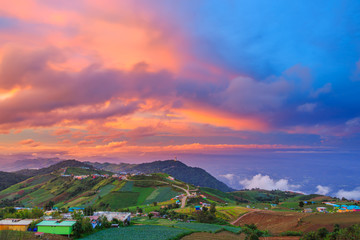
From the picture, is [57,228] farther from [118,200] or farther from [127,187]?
[127,187]

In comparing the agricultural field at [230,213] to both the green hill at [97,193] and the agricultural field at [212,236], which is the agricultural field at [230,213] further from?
the green hill at [97,193]

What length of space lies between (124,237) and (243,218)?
170ft

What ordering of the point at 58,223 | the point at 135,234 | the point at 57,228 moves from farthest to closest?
the point at 135,234 → the point at 58,223 → the point at 57,228

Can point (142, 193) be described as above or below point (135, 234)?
below

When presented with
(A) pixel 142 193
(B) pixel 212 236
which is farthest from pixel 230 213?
(A) pixel 142 193

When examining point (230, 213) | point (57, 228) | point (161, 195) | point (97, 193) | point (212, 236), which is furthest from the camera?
point (97, 193)

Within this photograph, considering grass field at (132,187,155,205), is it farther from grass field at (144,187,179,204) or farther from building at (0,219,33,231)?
building at (0,219,33,231)

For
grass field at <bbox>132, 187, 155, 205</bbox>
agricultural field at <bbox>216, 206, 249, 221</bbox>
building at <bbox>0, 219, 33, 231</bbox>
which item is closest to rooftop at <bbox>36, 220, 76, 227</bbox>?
building at <bbox>0, 219, 33, 231</bbox>

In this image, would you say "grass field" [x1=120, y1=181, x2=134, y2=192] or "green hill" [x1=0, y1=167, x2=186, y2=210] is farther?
"grass field" [x1=120, y1=181, x2=134, y2=192]

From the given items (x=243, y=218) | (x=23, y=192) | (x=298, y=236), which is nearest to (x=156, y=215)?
(x=243, y=218)

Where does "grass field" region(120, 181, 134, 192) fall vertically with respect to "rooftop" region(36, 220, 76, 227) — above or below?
below

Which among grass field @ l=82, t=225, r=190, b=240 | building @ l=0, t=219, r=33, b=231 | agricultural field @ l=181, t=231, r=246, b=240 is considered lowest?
agricultural field @ l=181, t=231, r=246, b=240

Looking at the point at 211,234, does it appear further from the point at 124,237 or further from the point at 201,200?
the point at 201,200

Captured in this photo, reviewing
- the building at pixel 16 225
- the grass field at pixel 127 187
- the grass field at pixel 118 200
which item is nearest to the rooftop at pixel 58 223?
the building at pixel 16 225
